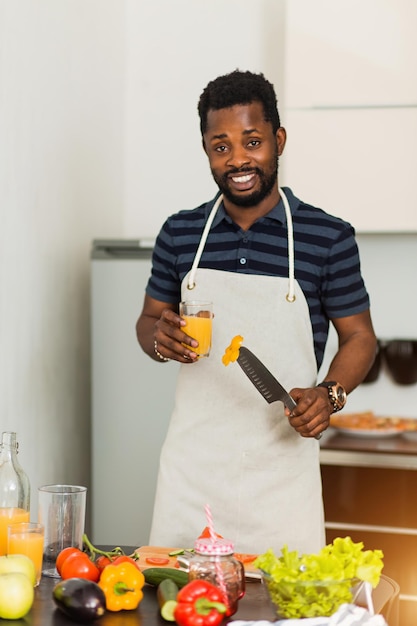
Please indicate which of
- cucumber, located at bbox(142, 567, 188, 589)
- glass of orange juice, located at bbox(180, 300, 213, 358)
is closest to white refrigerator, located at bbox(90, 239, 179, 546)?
glass of orange juice, located at bbox(180, 300, 213, 358)

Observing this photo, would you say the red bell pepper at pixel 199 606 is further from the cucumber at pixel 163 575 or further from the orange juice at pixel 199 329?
the orange juice at pixel 199 329

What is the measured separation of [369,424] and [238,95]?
164 centimetres

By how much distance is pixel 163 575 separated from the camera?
4.65 ft

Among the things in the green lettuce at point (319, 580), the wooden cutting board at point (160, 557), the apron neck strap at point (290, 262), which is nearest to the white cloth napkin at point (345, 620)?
the green lettuce at point (319, 580)

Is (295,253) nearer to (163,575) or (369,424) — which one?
(163,575)

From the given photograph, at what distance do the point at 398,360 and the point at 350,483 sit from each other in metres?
0.64

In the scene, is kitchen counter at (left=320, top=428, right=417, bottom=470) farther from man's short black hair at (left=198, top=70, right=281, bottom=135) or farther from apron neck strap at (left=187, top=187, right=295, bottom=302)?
man's short black hair at (left=198, top=70, right=281, bottom=135)

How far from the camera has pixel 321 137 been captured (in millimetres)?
3141

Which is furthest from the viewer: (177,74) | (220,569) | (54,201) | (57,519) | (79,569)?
(177,74)

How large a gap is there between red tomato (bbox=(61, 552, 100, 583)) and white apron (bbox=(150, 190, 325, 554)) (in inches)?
21.9

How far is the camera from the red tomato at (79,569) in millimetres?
1396

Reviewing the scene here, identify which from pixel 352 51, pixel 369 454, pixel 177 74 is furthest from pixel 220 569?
pixel 177 74

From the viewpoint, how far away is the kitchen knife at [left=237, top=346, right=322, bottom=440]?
176 cm

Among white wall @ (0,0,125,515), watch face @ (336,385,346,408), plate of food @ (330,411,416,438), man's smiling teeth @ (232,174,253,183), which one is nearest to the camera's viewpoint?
watch face @ (336,385,346,408)
